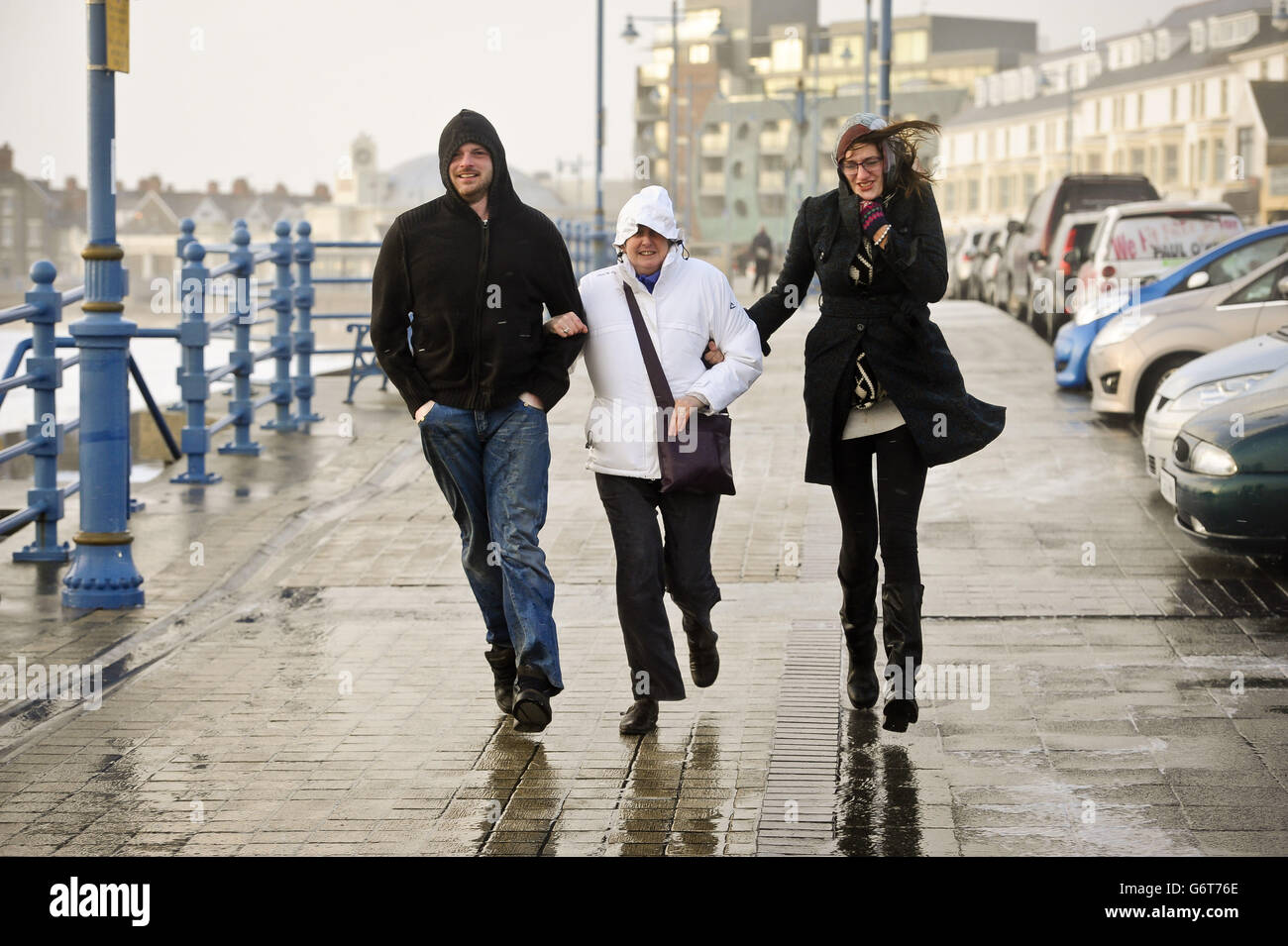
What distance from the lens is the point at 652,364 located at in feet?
19.6

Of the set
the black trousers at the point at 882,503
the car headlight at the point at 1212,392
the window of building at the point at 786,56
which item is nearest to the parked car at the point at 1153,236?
the car headlight at the point at 1212,392

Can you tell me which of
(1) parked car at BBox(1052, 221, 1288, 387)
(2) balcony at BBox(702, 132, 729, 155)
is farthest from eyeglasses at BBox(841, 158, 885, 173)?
(2) balcony at BBox(702, 132, 729, 155)

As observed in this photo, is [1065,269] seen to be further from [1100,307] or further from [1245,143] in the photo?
[1245,143]

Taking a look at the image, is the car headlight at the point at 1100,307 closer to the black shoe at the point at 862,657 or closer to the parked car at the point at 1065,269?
the parked car at the point at 1065,269

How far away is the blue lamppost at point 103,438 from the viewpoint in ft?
27.3

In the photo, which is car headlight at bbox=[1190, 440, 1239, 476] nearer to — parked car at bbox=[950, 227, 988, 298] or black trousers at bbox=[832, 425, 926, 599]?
black trousers at bbox=[832, 425, 926, 599]

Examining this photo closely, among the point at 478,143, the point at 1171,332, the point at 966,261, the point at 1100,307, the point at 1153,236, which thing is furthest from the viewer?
the point at 966,261

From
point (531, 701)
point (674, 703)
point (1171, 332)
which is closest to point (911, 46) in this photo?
point (1171, 332)

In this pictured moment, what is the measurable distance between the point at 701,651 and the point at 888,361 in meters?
1.18

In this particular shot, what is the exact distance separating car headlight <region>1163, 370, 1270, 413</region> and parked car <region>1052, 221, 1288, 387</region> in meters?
4.07

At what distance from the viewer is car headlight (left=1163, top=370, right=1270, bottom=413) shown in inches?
376

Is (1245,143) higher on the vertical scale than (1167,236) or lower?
higher

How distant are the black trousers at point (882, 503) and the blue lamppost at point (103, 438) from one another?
12.3 feet

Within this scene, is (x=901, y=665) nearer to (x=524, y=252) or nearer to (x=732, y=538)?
(x=524, y=252)
